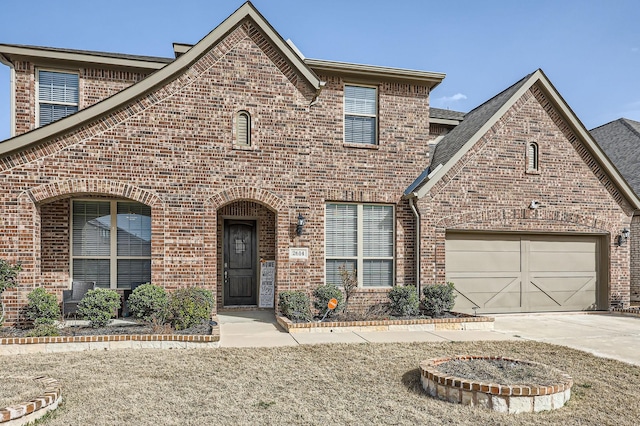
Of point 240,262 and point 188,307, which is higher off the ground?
point 240,262

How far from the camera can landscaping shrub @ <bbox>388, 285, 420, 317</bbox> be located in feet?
36.4

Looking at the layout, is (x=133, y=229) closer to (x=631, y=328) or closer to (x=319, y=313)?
(x=319, y=313)

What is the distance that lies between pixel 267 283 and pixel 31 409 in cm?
806

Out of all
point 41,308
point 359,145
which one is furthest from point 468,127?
point 41,308

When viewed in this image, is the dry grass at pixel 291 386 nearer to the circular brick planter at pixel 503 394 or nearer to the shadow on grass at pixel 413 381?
the shadow on grass at pixel 413 381

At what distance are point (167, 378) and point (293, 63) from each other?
7.43 meters

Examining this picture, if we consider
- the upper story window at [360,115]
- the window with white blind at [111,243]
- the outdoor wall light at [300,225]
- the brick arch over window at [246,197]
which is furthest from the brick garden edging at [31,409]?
the upper story window at [360,115]

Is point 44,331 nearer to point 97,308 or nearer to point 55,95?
point 97,308

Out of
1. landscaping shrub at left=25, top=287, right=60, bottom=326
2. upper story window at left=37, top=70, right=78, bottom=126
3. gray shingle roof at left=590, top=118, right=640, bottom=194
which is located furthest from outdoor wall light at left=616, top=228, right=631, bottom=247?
upper story window at left=37, top=70, right=78, bottom=126

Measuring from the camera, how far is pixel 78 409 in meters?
5.21

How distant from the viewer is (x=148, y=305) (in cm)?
922

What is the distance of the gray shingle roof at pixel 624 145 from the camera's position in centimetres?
1697

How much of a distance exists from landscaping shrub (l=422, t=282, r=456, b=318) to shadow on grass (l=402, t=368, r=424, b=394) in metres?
4.49

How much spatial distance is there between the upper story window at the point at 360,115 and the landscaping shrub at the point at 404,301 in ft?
12.5
